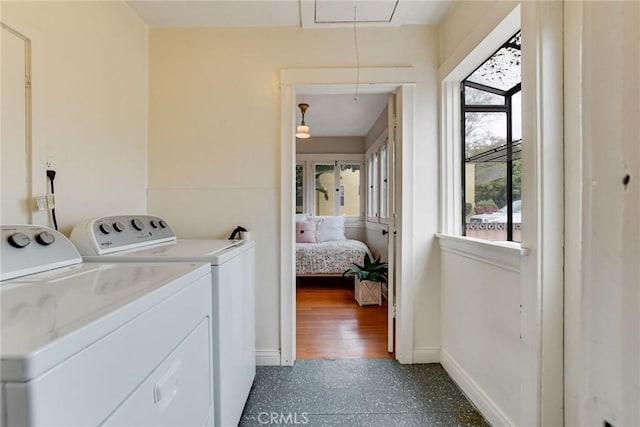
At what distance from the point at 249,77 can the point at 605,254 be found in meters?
2.16

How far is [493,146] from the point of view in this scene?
1714 mm

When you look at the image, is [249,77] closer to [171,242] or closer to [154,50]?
[154,50]

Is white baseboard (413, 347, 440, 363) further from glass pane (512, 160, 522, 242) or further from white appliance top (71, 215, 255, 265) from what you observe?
white appliance top (71, 215, 255, 265)

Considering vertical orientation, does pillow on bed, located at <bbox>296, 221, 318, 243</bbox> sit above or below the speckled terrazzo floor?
above

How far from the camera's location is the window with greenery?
1.53 meters

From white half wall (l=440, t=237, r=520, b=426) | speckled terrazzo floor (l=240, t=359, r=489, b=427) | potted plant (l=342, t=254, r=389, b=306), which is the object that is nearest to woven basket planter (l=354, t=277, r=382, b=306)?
potted plant (l=342, t=254, r=389, b=306)

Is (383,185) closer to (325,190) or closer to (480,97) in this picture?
(325,190)

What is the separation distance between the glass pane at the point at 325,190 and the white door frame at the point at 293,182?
3.35m

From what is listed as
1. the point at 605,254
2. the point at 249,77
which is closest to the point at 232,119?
the point at 249,77

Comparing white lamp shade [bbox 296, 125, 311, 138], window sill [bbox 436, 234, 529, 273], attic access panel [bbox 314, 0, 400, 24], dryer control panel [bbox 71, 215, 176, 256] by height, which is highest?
attic access panel [bbox 314, 0, 400, 24]

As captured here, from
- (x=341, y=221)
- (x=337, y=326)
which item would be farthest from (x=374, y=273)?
(x=341, y=221)

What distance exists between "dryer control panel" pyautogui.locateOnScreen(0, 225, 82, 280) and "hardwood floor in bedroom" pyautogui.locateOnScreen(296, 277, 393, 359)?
1.58m

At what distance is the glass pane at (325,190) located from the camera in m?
5.43

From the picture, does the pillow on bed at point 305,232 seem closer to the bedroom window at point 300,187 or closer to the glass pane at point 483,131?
the bedroom window at point 300,187
